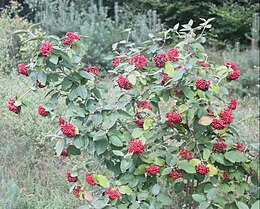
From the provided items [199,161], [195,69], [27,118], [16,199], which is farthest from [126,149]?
[27,118]

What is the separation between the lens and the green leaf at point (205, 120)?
2023 mm

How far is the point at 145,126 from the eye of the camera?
2.16 metres

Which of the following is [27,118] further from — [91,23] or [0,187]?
[91,23]

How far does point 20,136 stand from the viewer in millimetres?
3723

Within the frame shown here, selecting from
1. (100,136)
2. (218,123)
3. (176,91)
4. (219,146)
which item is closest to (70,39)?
(100,136)

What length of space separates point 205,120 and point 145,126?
0.30 m

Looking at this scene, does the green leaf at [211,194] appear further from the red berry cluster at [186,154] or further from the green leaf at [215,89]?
the green leaf at [215,89]

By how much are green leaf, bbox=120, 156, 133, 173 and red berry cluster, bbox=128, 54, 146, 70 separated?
1.53 feet

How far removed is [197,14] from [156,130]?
6.16 metres

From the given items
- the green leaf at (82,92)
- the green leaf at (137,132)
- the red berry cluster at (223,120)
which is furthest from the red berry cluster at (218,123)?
the green leaf at (82,92)

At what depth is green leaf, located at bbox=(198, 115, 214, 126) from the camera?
79.7 inches

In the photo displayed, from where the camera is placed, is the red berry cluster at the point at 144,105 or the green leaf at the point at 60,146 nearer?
the green leaf at the point at 60,146

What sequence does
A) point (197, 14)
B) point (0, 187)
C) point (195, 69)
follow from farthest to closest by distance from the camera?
point (197, 14)
point (0, 187)
point (195, 69)

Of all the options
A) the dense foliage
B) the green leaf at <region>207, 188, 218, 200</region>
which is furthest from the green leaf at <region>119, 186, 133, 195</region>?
the green leaf at <region>207, 188, 218, 200</region>
